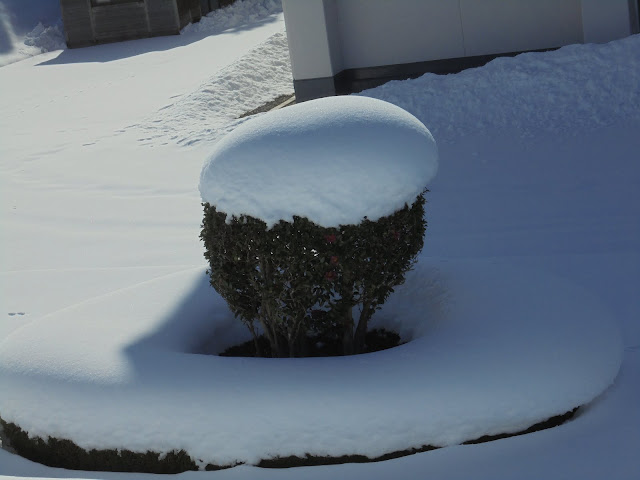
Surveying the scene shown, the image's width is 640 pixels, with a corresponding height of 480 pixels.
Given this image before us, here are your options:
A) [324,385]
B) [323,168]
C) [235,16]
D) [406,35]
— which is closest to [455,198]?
[323,168]

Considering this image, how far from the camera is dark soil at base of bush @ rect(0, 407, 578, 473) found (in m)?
4.00

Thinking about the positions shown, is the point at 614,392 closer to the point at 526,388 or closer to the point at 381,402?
the point at 526,388

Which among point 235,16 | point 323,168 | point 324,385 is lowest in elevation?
point 324,385

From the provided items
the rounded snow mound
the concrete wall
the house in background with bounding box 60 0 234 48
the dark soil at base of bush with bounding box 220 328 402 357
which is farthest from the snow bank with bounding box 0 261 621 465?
the house in background with bounding box 60 0 234 48

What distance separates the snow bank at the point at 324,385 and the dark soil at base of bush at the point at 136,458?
0.13 ft

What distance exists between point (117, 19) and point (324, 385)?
67.1 feet

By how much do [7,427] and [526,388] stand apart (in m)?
2.44

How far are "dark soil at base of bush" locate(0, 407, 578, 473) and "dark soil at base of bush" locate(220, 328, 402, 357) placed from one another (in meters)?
0.98

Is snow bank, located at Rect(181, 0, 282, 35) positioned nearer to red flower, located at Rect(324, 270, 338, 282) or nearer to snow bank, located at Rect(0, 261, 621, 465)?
snow bank, located at Rect(0, 261, 621, 465)

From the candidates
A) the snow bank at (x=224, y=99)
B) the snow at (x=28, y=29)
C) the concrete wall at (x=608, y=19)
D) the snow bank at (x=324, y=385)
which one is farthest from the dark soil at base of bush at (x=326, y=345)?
the snow at (x=28, y=29)

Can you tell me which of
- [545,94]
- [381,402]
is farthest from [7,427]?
[545,94]

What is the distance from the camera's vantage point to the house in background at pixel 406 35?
12.8 metres

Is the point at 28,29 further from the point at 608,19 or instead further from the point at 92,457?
the point at 92,457

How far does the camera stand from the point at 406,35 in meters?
13.5
